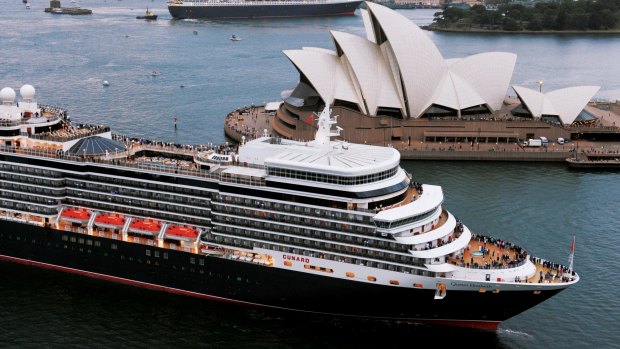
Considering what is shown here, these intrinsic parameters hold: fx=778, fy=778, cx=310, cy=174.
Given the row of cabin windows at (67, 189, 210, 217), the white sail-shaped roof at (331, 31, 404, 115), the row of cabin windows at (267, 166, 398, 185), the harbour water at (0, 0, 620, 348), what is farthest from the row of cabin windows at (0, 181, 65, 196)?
the white sail-shaped roof at (331, 31, 404, 115)

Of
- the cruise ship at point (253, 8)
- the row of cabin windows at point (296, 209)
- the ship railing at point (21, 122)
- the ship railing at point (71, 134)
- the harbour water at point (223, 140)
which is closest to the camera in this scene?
the row of cabin windows at point (296, 209)

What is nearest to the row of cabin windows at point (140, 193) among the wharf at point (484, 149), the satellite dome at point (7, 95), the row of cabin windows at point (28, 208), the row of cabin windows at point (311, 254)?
the row of cabin windows at point (28, 208)

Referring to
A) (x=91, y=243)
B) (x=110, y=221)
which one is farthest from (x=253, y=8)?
(x=110, y=221)

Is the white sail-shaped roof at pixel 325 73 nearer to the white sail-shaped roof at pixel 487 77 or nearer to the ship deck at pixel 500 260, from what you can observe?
the white sail-shaped roof at pixel 487 77

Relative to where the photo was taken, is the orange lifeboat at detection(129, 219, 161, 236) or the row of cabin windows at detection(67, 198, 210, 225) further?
the orange lifeboat at detection(129, 219, 161, 236)

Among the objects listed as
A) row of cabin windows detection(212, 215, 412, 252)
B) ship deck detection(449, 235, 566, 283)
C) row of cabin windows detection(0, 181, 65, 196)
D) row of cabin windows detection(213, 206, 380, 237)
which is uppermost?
row of cabin windows detection(213, 206, 380, 237)

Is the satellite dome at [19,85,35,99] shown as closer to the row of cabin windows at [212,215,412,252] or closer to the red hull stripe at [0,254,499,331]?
the red hull stripe at [0,254,499,331]
